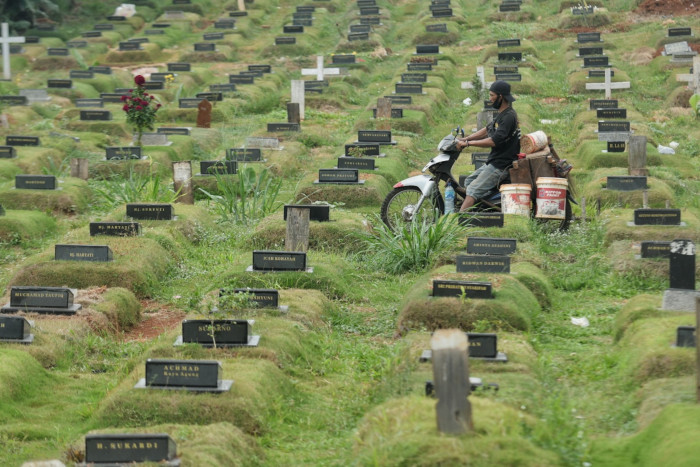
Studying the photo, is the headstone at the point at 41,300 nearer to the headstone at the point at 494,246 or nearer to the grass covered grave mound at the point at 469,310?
the grass covered grave mound at the point at 469,310

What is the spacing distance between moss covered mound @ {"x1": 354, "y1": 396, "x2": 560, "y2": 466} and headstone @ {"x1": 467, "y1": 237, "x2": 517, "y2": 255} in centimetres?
460

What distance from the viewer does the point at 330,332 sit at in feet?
34.0

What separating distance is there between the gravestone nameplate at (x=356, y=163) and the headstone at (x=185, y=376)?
28.5 feet

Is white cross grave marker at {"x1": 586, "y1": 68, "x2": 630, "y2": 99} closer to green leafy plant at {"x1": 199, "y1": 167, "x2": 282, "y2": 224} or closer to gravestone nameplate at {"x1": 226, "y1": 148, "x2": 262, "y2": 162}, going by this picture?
gravestone nameplate at {"x1": 226, "y1": 148, "x2": 262, "y2": 162}

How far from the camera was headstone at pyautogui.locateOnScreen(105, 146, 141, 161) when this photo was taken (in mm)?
18531

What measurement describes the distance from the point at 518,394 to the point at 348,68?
842 inches

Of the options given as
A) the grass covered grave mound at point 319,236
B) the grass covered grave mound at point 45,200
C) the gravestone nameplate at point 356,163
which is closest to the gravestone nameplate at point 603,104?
the gravestone nameplate at point 356,163

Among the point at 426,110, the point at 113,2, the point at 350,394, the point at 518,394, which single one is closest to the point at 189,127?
the point at 426,110

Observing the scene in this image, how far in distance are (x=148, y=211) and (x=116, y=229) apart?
3.41 ft

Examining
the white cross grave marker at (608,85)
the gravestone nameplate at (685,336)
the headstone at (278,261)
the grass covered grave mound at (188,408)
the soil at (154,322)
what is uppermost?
the white cross grave marker at (608,85)

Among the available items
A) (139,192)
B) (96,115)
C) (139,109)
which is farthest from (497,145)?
(96,115)

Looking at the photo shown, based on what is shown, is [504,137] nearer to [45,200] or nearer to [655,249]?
[655,249]

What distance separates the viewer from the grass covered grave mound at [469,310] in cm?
955

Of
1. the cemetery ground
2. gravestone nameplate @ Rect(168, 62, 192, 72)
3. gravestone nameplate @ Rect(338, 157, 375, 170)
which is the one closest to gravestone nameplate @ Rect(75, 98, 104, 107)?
the cemetery ground
